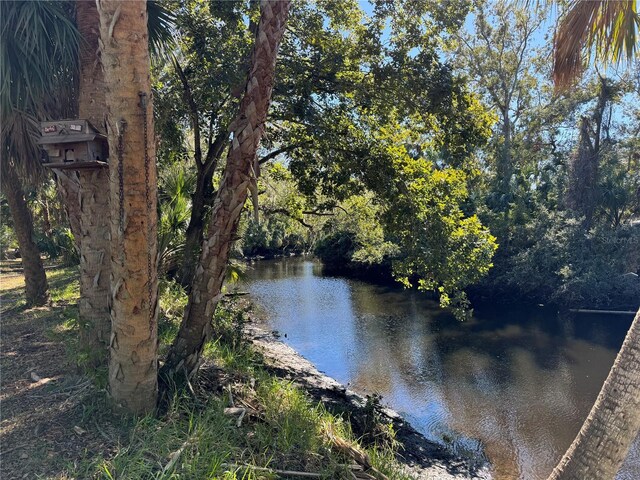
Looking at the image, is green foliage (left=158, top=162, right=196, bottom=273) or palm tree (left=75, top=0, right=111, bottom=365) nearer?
palm tree (left=75, top=0, right=111, bottom=365)

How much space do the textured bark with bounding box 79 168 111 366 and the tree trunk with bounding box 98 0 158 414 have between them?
870 mm

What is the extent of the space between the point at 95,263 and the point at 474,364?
1052cm

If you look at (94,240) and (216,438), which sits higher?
(94,240)

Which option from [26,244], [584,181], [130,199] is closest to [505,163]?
[584,181]

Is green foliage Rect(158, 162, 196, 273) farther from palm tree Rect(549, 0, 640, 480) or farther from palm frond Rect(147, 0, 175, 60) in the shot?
palm tree Rect(549, 0, 640, 480)

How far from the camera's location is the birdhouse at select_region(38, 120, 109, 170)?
3455mm

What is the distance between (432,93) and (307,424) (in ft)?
18.7

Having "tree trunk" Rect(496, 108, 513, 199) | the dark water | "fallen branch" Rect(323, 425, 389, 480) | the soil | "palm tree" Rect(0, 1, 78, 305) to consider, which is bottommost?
the dark water

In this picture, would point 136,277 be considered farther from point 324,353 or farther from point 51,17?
point 324,353

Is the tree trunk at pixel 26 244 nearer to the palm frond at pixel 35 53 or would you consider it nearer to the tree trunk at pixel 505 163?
the palm frond at pixel 35 53

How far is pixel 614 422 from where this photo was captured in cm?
292

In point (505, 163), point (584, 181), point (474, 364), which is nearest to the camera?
point (474, 364)

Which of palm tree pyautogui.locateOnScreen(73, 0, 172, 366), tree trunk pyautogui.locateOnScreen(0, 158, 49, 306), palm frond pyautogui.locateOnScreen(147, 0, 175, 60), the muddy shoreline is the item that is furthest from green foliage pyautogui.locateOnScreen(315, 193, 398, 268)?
tree trunk pyautogui.locateOnScreen(0, 158, 49, 306)

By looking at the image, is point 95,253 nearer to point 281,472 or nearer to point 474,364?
point 281,472
